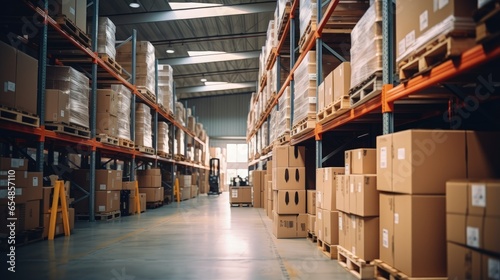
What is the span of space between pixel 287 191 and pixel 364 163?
2.89m

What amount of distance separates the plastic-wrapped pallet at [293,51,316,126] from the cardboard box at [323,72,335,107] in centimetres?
83

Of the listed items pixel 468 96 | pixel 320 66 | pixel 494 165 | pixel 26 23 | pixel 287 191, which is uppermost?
pixel 26 23

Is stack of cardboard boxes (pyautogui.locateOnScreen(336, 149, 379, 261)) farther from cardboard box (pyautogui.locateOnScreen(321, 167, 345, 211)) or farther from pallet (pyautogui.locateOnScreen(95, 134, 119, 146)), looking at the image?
pallet (pyautogui.locateOnScreen(95, 134, 119, 146))

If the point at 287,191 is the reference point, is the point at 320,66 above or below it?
above

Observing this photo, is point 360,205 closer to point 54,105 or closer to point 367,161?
point 367,161

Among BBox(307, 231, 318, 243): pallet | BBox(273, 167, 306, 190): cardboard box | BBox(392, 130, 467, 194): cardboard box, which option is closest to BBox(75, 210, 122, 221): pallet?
BBox(273, 167, 306, 190): cardboard box

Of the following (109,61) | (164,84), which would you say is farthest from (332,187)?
(164,84)

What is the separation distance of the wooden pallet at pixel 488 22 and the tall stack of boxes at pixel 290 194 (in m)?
5.10

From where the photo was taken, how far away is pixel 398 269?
144 inches

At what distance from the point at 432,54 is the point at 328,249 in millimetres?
3525

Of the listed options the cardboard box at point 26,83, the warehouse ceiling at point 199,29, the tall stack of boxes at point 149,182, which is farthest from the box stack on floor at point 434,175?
the warehouse ceiling at point 199,29

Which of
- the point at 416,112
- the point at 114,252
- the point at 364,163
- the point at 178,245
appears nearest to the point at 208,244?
the point at 178,245

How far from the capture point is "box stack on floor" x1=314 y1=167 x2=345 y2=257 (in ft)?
18.6

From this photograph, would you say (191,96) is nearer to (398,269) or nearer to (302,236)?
(302,236)
